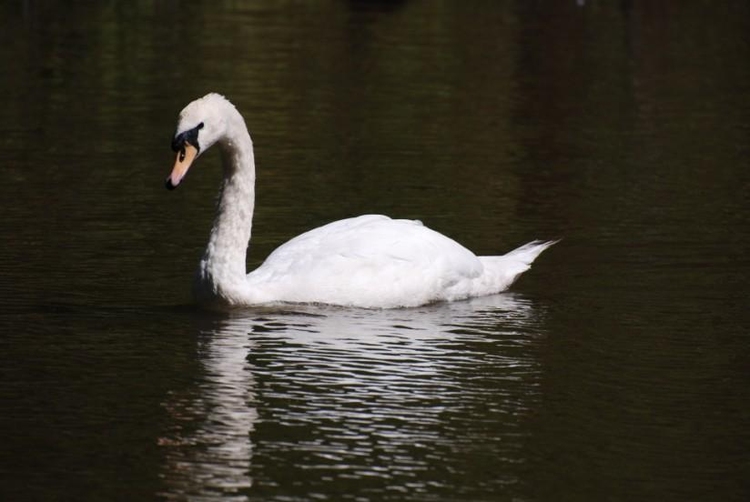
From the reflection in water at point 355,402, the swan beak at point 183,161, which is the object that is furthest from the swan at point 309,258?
the reflection in water at point 355,402

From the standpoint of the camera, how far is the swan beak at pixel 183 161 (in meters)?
11.5

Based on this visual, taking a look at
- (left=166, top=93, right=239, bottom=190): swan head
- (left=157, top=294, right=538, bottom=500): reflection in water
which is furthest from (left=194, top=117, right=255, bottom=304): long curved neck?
(left=157, top=294, right=538, bottom=500): reflection in water

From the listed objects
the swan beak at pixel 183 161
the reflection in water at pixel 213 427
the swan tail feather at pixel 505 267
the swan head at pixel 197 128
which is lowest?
the reflection in water at pixel 213 427

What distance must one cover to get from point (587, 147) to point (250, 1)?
2132cm

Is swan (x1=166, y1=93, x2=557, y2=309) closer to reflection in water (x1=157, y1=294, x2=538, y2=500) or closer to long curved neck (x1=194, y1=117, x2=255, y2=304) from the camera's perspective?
long curved neck (x1=194, y1=117, x2=255, y2=304)

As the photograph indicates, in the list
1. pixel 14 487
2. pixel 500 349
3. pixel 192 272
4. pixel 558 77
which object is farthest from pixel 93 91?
pixel 14 487

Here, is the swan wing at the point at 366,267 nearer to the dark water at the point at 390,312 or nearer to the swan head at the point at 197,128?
the dark water at the point at 390,312

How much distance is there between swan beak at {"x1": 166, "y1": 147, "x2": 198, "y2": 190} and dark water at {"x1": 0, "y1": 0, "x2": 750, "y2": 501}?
3.05 ft

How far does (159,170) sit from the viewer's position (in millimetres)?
18172

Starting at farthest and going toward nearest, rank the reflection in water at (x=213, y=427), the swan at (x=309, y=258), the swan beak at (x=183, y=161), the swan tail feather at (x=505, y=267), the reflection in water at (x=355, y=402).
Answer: the swan tail feather at (x=505, y=267) < the swan at (x=309, y=258) < the swan beak at (x=183, y=161) < the reflection in water at (x=355, y=402) < the reflection in water at (x=213, y=427)

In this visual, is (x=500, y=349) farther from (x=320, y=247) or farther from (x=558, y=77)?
(x=558, y=77)

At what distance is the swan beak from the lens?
11508 mm

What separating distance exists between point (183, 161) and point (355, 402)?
8.48 feet

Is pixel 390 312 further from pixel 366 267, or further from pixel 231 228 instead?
pixel 231 228
